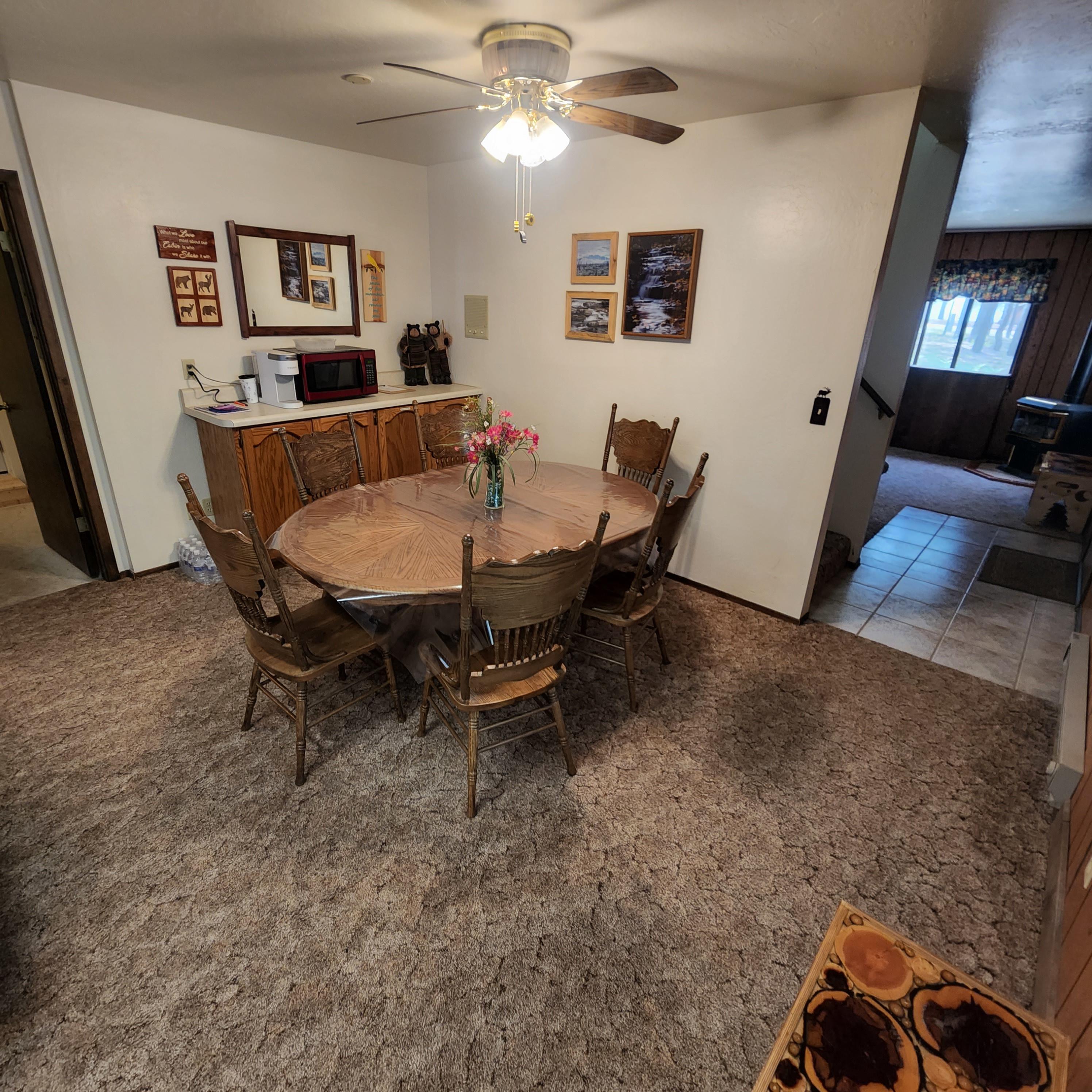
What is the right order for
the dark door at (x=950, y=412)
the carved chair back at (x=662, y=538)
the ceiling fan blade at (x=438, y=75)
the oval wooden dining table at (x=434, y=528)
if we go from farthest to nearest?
the dark door at (x=950, y=412) → the carved chair back at (x=662, y=538) → the oval wooden dining table at (x=434, y=528) → the ceiling fan blade at (x=438, y=75)

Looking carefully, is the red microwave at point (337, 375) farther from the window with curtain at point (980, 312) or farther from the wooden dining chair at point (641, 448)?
the window with curtain at point (980, 312)

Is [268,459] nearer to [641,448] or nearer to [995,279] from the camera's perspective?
[641,448]

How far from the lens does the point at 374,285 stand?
4.24 m

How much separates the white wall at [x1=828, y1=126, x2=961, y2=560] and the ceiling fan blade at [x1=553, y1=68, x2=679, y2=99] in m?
1.76

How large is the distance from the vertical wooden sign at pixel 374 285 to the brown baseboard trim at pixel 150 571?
2.13 metres

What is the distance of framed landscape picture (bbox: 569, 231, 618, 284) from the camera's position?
3.44m

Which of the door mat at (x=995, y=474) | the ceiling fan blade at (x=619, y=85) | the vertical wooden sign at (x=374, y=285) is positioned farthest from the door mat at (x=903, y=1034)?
the door mat at (x=995, y=474)

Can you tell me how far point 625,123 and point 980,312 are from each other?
6887mm

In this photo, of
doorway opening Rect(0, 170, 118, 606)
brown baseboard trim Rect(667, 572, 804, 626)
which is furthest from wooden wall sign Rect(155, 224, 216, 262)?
brown baseboard trim Rect(667, 572, 804, 626)

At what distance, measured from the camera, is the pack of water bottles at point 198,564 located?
138 inches

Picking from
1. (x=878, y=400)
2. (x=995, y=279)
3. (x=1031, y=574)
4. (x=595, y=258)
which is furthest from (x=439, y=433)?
(x=995, y=279)

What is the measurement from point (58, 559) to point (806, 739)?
451 cm

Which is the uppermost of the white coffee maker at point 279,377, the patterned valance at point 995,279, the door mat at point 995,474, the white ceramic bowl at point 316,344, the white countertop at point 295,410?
the patterned valance at point 995,279

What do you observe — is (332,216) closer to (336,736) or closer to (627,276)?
(627,276)
